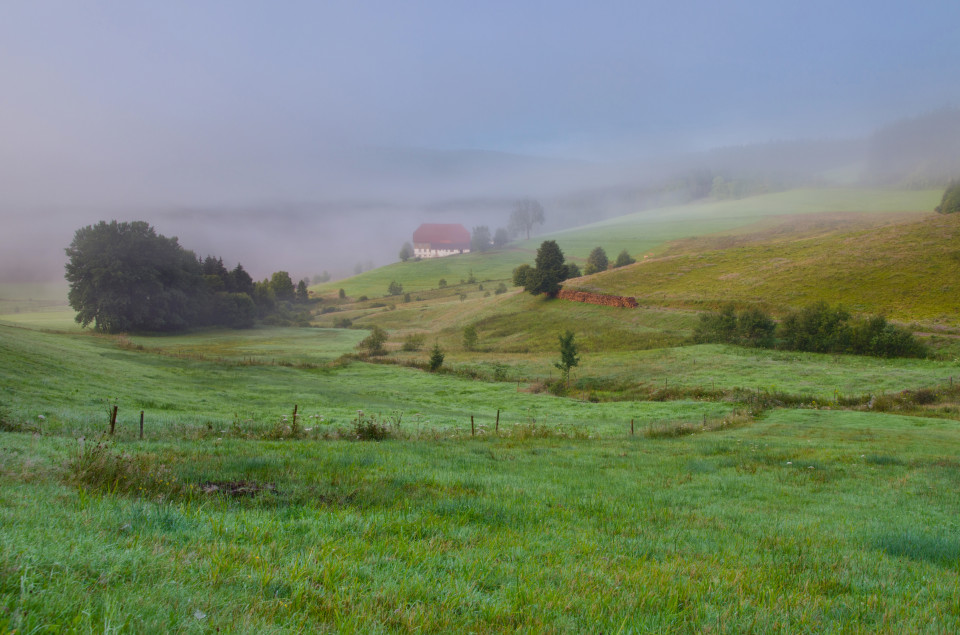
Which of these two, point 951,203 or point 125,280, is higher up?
point 951,203

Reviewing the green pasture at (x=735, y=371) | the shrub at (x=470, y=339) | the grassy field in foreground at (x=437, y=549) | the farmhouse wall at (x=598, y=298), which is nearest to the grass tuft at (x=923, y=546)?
the grassy field in foreground at (x=437, y=549)

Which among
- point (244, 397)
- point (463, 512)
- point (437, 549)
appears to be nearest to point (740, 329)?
point (244, 397)

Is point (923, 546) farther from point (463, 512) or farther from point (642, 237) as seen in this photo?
point (642, 237)

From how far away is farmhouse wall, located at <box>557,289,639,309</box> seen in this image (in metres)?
86.6

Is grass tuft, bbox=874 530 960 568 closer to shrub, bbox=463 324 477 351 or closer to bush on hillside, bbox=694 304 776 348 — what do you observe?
bush on hillside, bbox=694 304 776 348

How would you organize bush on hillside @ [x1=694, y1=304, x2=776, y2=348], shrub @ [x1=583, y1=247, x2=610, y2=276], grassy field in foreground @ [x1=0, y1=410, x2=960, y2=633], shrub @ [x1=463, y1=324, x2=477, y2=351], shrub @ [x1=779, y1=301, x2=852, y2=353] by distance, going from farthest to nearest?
shrub @ [x1=583, y1=247, x2=610, y2=276]
shrub @ [x1=463, y1=324, x2=477, y2=351]
bush on hillside @ [x1=694, y1=304, x2=776, y2=348]
shrub @ [x1=779, y1=301, x2=852, y2=353]
grassy field in foreground @ [x1=0, y1=410, x2=960, y2=633]

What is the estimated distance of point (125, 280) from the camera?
257 ft

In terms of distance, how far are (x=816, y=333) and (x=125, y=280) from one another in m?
100

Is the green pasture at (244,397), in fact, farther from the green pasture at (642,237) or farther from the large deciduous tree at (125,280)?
the green pasture at (642,237)

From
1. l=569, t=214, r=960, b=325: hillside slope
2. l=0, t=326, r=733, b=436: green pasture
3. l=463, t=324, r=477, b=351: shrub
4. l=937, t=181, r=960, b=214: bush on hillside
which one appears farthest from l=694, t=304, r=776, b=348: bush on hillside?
l=937, t=181, r=960, b=214: bush on hillside

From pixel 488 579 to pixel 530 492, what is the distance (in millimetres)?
4837

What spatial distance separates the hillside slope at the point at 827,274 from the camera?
69.6 m

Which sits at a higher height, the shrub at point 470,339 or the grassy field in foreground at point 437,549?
the grassy field in foreground at point 437,549

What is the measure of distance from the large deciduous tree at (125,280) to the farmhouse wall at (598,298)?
7104 centimetres
